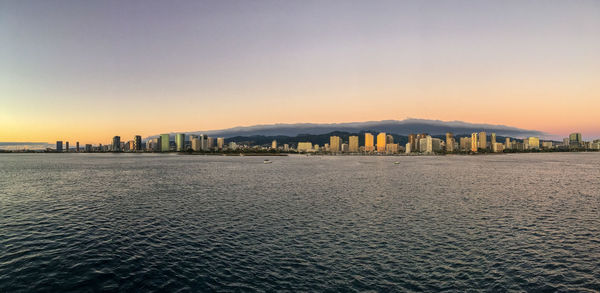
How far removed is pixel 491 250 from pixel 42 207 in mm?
63562

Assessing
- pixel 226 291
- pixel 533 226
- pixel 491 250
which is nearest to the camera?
pixel 226 291

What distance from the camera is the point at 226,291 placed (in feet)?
69.5

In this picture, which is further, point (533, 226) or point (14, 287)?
point (533, 226)

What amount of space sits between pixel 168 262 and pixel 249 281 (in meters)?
8.45

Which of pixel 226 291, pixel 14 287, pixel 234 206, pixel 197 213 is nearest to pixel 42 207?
pixel 197 213

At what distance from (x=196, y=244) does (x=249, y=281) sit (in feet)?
36.0

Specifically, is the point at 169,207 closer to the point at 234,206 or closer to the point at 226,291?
the point at 234,206

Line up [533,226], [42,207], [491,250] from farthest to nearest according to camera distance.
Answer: [42,207] < [533,226] < [491,250]

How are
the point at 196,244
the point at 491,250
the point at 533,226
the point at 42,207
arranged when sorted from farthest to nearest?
the point at 42,207 < the point at 533,226 < the point at 196,244 < the point at 491,250

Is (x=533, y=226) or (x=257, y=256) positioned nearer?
(x=257, y=256)

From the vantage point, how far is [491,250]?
95.3 feet

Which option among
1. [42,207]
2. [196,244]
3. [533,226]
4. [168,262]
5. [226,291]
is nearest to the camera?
[226,291]

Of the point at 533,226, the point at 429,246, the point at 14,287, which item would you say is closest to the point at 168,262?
the point at 14,287

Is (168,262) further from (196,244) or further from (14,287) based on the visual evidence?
(14,287)
